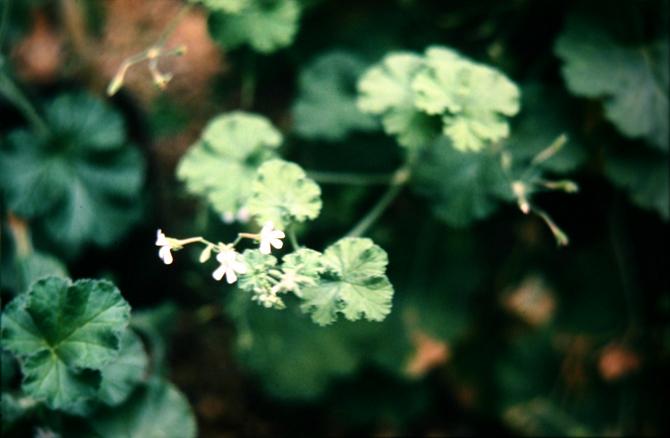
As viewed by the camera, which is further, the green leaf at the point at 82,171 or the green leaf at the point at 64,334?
the green leaf at the point at 82,171

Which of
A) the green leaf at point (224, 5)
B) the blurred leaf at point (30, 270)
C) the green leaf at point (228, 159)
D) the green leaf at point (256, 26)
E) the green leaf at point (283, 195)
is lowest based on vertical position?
the blurred leaf at point (30, 270)

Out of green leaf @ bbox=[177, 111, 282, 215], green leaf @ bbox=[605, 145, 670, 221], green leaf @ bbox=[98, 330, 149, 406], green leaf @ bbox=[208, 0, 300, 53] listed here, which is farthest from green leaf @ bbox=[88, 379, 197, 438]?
green leaf @ bbox=[605, 145, 670, 221]

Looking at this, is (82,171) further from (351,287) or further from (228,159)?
(351,287)

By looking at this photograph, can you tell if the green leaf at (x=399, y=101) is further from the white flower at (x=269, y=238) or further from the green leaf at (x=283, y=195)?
the white flower at (x=269, y=238)

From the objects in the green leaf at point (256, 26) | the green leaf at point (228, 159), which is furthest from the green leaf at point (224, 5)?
the green leaf at point (228, 159)

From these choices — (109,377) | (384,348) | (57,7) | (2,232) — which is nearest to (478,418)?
(384,348)

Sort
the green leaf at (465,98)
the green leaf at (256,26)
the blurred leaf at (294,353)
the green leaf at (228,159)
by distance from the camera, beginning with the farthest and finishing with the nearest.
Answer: the blurred leaf at (294,353) → the green leaf at (256,26) → the green leaf at (228,159) → the green leaf at (465,98)

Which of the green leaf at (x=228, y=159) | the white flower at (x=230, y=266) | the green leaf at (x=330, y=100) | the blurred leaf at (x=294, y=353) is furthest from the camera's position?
the blurred leaf at (x=294, y=353)
